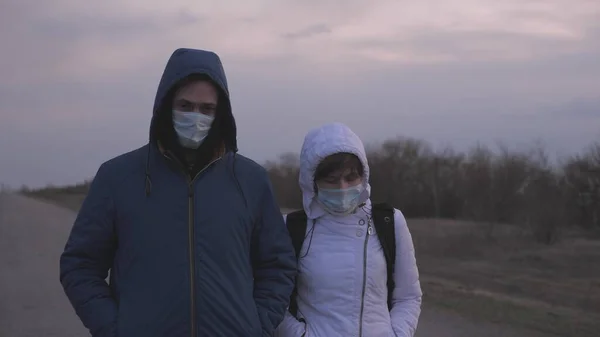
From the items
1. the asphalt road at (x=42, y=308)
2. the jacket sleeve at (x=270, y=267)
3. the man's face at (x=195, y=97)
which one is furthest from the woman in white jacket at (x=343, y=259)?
the asphalt road at (x=42, y=308)

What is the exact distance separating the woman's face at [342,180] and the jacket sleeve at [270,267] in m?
0.34

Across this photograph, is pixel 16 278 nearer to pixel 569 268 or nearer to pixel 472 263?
pixel 472 263

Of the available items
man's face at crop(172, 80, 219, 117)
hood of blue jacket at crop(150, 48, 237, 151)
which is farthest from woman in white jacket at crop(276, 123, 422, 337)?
man's face at crop(172, 80, 219, 117)

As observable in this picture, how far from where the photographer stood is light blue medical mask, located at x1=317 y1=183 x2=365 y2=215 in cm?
368

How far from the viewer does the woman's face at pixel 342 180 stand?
3.69 m

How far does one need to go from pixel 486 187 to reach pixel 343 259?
28112 mm

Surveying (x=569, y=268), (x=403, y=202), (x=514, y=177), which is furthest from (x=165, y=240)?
(x=403, y=202)

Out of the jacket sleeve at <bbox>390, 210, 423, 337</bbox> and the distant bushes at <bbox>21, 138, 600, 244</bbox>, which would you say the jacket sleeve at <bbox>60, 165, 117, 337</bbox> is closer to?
the jacket sleeve at <bbox>390, 210, 423, 337</bbox>

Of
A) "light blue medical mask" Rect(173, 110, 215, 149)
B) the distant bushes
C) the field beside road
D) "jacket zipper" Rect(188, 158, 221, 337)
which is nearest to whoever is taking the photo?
"jacket zipper" Rect(188, 158, 221, 337)

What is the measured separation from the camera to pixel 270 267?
11.3 ft

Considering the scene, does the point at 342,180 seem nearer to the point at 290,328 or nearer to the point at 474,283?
the point at 290,328

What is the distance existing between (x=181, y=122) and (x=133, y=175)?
294 mm

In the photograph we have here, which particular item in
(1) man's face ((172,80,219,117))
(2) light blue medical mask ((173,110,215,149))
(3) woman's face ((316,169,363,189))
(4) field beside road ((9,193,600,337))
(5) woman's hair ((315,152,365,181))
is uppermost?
(1) man's face ((172,80,219,117))

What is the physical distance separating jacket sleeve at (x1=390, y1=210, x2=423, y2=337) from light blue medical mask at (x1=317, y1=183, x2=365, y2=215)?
0.23 meters
